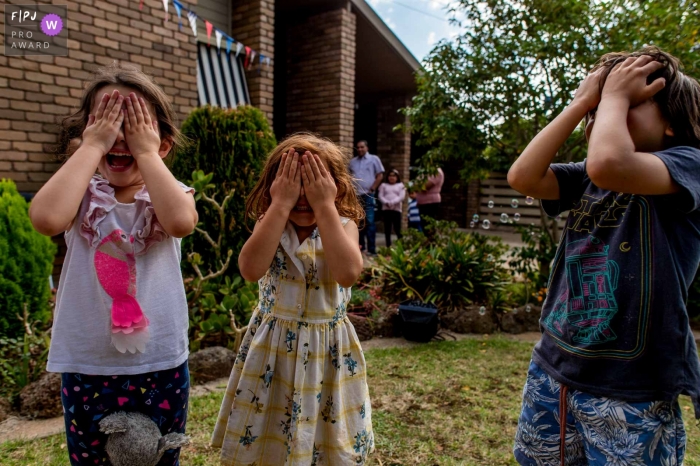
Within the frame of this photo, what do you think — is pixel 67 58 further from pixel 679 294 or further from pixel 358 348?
pixel 679 294

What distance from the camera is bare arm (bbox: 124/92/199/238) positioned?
1363mm

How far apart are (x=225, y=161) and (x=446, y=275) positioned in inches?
97.8

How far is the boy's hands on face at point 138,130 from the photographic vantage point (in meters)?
1.38

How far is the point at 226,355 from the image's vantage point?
3.35 m

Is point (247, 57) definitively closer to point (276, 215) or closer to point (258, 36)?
point (258, 36)

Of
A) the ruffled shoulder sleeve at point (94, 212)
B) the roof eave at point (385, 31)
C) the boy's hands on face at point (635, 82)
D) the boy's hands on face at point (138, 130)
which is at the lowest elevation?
the ruffled shoulder sleeve at point (94, 212)

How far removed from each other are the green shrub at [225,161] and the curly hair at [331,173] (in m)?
2.60

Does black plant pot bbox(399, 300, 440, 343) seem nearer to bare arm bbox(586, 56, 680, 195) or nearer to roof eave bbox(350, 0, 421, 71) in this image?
bare arm bbox(586, 56, 680, 195)

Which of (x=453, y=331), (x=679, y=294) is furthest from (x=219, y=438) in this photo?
Answer: (x=453, y=331)

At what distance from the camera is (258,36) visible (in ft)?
23.4

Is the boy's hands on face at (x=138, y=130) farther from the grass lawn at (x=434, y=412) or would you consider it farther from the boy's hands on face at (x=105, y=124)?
the grass lawn at (x=434, y=412)

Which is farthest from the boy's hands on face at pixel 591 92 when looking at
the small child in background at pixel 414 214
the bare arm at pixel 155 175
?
the small child in background at pixel 414 214

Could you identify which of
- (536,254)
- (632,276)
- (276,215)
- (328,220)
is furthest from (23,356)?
(536,254)

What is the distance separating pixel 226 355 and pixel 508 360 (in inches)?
87.7
